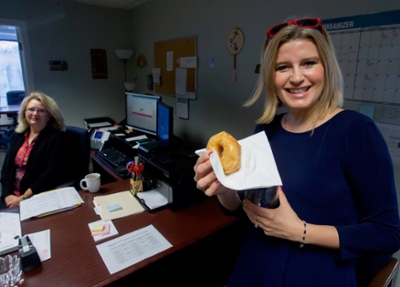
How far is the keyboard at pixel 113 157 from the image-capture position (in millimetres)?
2143

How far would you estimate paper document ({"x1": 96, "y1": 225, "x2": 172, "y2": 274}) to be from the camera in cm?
104

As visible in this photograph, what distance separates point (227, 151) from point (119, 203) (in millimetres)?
1052

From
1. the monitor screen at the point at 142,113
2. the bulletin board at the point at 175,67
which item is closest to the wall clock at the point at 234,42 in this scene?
the bulletin board at the point at 175,67

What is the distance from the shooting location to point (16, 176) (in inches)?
80.8

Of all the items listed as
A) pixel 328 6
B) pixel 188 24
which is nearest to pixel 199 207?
pixel 328 6

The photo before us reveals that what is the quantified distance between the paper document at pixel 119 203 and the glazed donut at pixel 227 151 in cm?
89

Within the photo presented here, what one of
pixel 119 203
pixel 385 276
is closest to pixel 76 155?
pixel 119 203

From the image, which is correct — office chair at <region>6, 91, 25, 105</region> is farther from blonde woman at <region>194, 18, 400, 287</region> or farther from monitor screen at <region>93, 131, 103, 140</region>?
blonde woman at <region>194, 18, 400, 287</region>

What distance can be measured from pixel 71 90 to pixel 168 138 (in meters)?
1.90

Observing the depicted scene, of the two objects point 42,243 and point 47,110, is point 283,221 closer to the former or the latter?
point 42,243

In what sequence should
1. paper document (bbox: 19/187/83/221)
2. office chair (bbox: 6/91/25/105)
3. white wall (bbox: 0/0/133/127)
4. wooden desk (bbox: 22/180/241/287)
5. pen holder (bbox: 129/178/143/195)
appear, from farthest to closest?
office chair (bbox: 6/91/25/105) → white wall (bbox: 0/0/133/127) → pen holder (bbox: 129/178/143/195) → paper document (bbox: 19/187/83/221) → wooden desk (bbox: 22/180/241/287)

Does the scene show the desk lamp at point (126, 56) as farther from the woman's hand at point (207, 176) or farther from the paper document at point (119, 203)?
the woman's hand at point (207, 176)

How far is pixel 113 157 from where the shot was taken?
7.43 ft

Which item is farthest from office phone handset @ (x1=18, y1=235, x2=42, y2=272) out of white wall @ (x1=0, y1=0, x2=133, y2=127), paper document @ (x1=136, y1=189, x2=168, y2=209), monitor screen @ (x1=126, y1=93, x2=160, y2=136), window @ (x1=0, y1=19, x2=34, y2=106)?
window @ (x1=0, y1=19, x2=34, y2=106)
